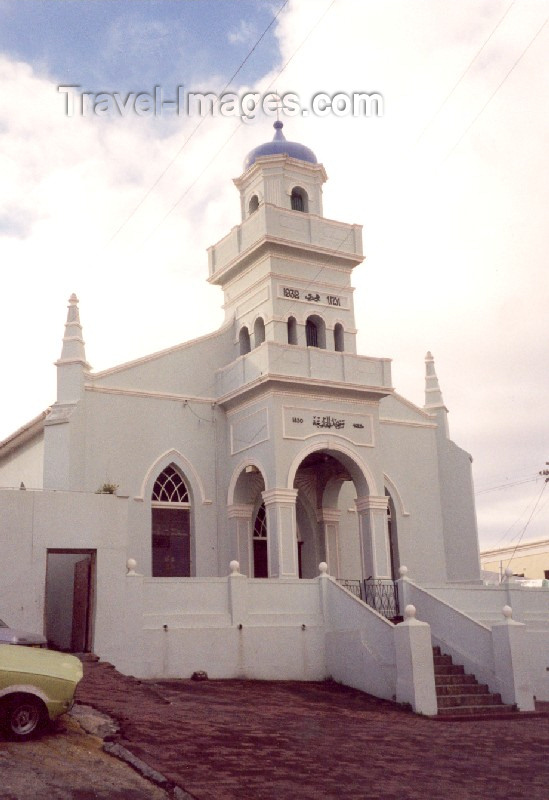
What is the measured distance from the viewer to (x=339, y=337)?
2614cm

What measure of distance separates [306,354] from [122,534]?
8175 millimetres

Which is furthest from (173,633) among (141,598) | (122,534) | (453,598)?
(453,598)

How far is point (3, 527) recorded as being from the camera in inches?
666

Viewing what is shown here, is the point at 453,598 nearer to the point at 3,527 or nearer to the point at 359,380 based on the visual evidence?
the point at 359,380

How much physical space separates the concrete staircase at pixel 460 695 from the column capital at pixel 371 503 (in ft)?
18.9

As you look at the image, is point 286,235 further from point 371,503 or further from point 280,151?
point 371,503

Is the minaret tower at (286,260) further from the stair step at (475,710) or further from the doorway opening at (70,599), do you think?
the stair step at (475,710)

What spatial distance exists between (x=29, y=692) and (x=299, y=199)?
19.9 metres

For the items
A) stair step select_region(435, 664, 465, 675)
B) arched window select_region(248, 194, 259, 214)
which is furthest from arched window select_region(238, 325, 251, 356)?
stair step select_region(435, 664, 465, 675)

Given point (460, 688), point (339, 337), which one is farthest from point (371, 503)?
point (460, 688)

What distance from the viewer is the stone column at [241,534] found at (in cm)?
2369

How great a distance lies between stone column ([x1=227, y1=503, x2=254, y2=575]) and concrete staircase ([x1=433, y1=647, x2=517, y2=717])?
6.84m

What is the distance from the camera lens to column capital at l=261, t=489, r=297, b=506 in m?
22.3

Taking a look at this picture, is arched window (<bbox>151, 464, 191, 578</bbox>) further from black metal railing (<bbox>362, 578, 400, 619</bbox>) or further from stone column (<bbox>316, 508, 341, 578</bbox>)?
black metal railing (<bbox>362, 578, 400, 619</bbox>)
